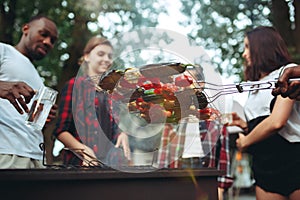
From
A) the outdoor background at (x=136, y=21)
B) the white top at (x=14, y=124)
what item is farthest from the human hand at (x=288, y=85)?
the outdoor background at (x=136, y=21)

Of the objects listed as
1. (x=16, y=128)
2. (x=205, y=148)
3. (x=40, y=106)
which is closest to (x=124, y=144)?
(x=40, y=106)

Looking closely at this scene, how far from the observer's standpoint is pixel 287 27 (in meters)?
4.38

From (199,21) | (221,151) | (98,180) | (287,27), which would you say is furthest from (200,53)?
(199,21)

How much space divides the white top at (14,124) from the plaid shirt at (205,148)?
0.57 m

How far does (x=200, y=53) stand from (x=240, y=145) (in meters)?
0.63

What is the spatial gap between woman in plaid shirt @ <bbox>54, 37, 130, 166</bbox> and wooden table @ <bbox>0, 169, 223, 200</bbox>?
0.91 feet

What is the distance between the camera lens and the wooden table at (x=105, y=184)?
979mm

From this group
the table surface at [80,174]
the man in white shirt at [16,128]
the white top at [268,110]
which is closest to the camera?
the table surface at [80,174]

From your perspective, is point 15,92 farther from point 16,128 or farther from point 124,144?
point 16,128

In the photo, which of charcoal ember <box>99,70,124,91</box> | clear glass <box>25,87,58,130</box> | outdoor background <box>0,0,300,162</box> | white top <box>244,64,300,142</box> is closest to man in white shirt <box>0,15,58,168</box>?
clear glass <box>25,87,58,130</box>

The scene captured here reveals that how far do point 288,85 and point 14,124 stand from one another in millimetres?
1142

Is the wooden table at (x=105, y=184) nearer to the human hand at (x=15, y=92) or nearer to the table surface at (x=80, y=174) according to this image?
the table surface at (x=80, y=174)

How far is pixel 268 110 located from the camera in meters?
1.67

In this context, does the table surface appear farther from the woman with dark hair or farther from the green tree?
the green tree
